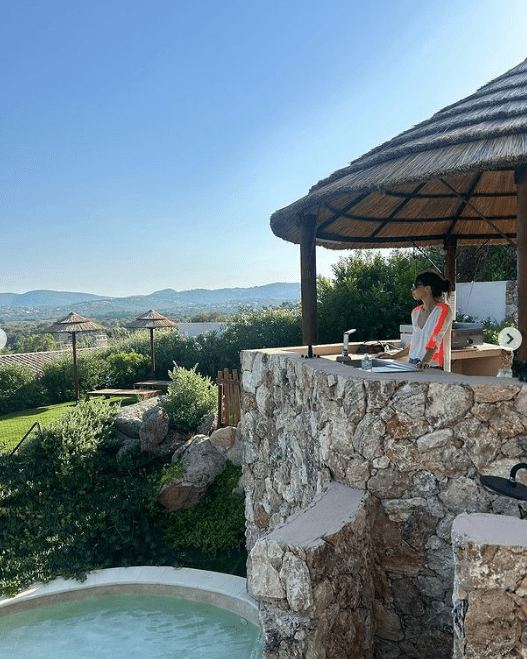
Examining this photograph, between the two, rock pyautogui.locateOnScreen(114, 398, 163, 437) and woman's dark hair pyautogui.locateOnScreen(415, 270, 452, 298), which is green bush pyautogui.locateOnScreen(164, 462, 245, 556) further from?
woman's dark hair pyautogui.locateOnScreen(415, 270, 452, 298)

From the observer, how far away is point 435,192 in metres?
6.86

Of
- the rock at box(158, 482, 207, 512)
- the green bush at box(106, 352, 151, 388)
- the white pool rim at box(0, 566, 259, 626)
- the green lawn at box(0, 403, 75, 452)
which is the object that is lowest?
the white pool rim at box(0, 566, 259, 626)

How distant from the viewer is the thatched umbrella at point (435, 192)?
367 centimetres

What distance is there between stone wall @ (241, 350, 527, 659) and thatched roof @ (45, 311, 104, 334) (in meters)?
14.5

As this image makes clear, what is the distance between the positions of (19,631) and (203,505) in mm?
3410

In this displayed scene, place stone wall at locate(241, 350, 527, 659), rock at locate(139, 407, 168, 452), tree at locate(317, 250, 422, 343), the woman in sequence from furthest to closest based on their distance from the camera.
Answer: tree at locate(317, 250, 422, 343), rock at locate(139, 407, 168, 452), the woman, stone wall at locate(241, 350, 527, 659)

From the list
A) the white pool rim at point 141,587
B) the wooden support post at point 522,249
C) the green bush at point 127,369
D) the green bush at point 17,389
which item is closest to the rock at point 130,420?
the white pool rim at point 141,587

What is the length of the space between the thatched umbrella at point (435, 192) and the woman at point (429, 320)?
0.78 meters

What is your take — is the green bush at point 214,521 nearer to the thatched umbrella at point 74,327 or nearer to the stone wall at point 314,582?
the stone wall at point 314,582

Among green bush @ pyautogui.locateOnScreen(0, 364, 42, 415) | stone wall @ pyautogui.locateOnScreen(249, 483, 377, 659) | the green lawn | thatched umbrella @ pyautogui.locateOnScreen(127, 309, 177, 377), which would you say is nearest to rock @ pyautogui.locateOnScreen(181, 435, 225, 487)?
the green lawn

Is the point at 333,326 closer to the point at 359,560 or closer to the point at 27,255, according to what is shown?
the point at 359,560

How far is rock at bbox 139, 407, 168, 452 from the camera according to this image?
10297mm

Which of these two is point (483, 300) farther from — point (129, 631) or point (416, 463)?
point (129, 631)

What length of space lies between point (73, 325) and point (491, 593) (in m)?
16.9
